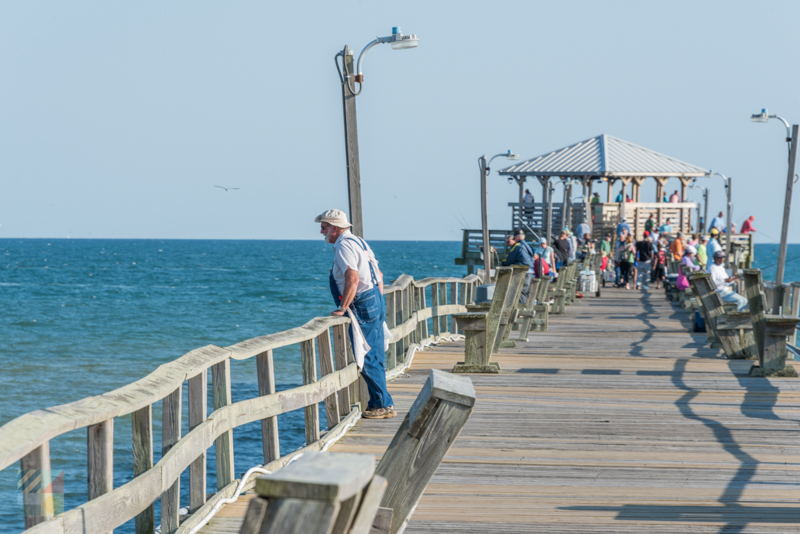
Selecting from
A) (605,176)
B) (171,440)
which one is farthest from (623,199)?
(171,440)

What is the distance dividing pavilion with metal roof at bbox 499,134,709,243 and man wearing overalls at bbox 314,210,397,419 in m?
26.7

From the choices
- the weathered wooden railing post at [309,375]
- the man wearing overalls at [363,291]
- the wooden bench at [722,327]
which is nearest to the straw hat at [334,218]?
the man wearing overalls at [363,291]

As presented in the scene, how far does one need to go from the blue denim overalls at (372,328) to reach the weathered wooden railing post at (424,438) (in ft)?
11.5

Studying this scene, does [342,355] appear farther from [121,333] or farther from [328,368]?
[121,333]

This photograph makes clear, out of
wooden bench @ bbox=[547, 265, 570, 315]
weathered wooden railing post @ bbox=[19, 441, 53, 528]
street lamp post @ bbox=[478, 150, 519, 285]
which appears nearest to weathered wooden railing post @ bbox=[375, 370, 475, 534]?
weathered wooden railing post @ bbox=[19, 441, 53, 528]

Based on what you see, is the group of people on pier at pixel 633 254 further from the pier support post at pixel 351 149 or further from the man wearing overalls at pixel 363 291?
the man wearing overalls at pixel 363 291

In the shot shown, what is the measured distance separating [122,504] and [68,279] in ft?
273

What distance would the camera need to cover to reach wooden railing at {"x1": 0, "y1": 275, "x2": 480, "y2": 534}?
2.77 meters

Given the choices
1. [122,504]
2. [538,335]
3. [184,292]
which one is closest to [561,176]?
[538,335]

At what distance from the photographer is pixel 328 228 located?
649 centimetres

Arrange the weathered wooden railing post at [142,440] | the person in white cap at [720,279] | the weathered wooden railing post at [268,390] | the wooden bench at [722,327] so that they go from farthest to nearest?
the person in white cap at [720,279] < the wooden bench at [722,327] < the weathered wooden railing post at [268,390] < the weathered wooden railing post at [142,440]

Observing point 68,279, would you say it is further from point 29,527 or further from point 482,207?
point 29,527

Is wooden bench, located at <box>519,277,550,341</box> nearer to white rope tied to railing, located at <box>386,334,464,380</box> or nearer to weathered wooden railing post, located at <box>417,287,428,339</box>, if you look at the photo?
white rope tied to railing, located at <box>386,334,464,380</box>

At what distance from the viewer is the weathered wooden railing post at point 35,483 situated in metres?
2.70
